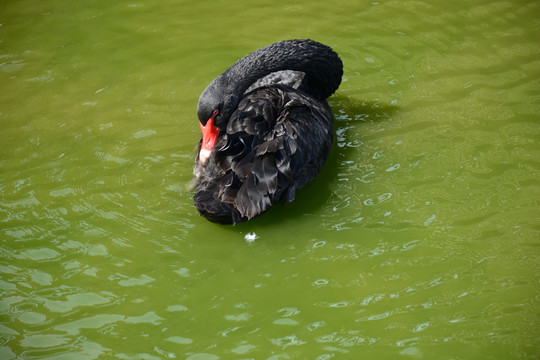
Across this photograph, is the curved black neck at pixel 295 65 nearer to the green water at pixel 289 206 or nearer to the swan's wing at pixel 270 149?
the swan's wing at pixel 270 149

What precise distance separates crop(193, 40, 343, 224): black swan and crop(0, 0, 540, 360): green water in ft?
0.67

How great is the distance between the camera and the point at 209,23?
5.93 meters

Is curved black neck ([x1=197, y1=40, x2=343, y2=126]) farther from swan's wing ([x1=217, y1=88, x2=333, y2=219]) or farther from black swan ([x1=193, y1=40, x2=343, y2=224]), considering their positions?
swan's wing ([x1=217, y1=88, x2=333, y2=219])

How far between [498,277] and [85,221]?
2.31 m

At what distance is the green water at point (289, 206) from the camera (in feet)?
9.57

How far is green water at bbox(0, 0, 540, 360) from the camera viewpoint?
2.92 metres

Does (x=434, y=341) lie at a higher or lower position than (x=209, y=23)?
lower

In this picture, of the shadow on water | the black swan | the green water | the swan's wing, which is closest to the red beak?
the black swan

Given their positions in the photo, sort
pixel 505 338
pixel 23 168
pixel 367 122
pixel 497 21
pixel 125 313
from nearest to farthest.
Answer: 1. pixel 505 338
2. pixel 125 313
3. pixel 23 168
4. pixel 367 122
5. pixel 497 21

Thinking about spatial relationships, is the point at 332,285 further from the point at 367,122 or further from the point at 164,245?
the point at 367,122

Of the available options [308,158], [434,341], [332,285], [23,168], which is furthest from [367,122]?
[23,168]

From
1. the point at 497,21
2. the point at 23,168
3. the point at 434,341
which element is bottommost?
the point at 434,341

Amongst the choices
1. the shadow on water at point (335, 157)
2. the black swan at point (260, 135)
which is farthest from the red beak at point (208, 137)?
the shadow on water at point (335, 157)

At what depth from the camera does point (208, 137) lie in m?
3.78
